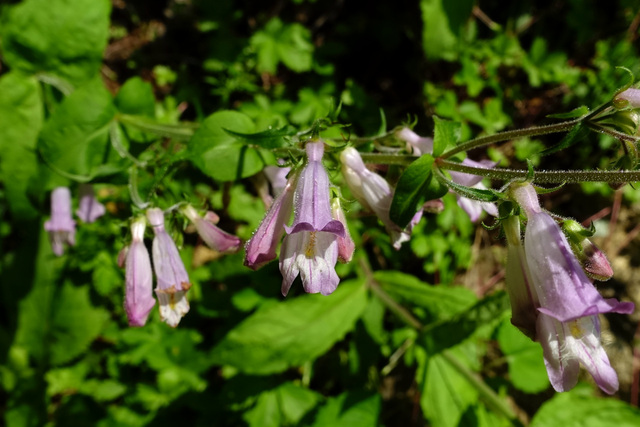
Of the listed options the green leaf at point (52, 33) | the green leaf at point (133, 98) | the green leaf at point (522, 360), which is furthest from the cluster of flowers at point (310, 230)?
the green leaf at point (52, 33)

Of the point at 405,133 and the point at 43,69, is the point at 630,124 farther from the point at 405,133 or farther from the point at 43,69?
the point at 43,69

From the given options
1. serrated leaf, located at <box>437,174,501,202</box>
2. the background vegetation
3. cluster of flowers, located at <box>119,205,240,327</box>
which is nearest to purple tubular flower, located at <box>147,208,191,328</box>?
cluster of flowers, located at <box>119,205,240,327</box>

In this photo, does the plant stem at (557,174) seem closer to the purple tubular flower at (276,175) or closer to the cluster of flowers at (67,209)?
the purple tubular flower at (276,175)

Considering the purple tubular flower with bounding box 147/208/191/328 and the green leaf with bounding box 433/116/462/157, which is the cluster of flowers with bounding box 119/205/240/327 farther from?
the green leaf with bounding box 433/116/462/157

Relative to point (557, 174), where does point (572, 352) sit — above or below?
below


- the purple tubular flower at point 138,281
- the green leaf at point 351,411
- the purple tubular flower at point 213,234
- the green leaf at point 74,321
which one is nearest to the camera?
the purple tubular flower at point 138,281

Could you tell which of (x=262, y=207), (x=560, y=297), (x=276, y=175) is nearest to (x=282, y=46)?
(x=262, y=207)

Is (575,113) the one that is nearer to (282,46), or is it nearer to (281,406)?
(281,406)
